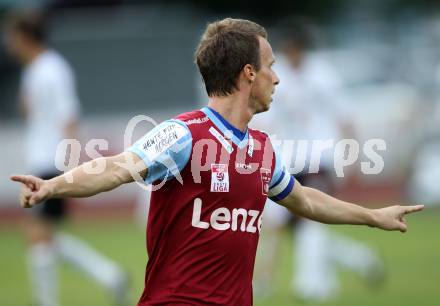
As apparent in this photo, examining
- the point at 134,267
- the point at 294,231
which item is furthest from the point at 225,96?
the point at 134,267

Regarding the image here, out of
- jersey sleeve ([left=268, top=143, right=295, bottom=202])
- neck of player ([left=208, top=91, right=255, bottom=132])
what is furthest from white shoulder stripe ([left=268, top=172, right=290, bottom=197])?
Answer: neck of player ([left=208, top=91, right=255, bottom=132])

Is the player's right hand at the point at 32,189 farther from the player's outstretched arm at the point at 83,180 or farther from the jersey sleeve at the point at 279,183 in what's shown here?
the jersey sleeve at the point at 279,183

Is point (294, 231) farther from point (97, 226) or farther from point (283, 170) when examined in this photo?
point (97, 226)

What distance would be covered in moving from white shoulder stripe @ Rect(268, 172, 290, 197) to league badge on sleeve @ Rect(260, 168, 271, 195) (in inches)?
6.2

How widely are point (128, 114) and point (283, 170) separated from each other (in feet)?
47.4

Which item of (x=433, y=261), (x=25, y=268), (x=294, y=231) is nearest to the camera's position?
(x=294, y=231)

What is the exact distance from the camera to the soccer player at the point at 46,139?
9.98 m

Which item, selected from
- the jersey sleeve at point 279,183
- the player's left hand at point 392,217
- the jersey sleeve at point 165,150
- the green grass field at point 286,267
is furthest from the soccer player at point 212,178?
the green grass field at point 286,267

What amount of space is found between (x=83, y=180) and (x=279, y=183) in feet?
4.04

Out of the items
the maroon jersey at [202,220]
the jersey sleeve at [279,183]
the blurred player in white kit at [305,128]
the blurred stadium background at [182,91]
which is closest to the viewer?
the maroon jersey at [202,220]

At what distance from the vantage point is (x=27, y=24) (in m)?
10.2

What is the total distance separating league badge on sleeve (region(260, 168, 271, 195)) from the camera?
5.29 meters

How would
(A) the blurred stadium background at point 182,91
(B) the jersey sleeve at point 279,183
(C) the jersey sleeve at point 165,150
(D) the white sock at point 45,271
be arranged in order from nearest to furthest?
(C) the jersey sleeve at point 165,150 → (B) the jersey sleeve at point 279,183 → (D) the white sock at point 45,271 → (A) the blurred stadium background at point 182,91

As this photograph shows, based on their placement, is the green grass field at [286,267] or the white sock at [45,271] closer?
the white sock at [45,271]
